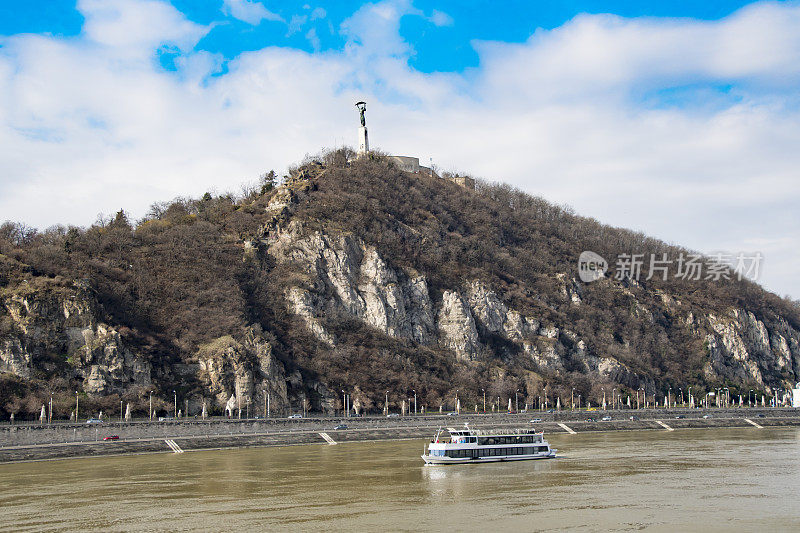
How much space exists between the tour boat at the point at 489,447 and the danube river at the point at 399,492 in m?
2.08

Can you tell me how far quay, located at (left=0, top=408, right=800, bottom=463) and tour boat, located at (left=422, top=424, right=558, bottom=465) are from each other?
24.6 metres

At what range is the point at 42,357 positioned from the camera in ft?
350

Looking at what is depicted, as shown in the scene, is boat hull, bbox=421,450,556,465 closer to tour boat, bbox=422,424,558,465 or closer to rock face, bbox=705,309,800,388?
tour boat, bbox=422,424,558,465

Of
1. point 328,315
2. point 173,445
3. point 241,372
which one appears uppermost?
point 328,315

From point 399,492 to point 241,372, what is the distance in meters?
64.3

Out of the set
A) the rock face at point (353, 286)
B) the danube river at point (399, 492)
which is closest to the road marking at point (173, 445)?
the danube river at point (399, 492)

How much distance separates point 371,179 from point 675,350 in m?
80.7

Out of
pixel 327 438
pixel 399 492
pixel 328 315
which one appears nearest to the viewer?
pixel 399 492

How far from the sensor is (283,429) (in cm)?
9781

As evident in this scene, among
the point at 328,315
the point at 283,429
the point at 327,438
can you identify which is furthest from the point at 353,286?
the point at 327,438

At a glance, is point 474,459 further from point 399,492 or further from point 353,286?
point 353,286

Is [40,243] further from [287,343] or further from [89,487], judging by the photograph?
[89,487]

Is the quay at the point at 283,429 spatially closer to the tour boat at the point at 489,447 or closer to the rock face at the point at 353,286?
the tour boat at the point at 489,447

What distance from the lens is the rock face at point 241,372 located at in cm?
11456
